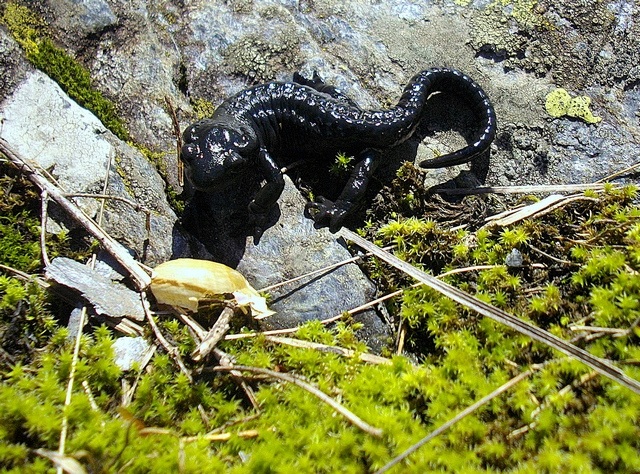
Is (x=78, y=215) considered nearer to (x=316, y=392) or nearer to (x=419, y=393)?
(x=316, y=392)

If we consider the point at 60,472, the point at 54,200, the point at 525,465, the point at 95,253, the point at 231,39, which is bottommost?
the point at 525,465

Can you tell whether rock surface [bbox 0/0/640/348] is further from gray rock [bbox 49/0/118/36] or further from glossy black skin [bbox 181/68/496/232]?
glossy black skin [bbox 181/68/496/232]

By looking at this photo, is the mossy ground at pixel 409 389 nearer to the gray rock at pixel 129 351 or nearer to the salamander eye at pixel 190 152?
the gray rock at pixel 129 351

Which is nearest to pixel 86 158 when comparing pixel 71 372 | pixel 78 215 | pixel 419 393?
pixel 78 215

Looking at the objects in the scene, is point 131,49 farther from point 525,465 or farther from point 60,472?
point 525,465

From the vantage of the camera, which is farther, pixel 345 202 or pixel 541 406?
pixel 345 202

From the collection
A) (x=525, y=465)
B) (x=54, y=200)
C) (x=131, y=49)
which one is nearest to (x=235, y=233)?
(x=54, y=200)

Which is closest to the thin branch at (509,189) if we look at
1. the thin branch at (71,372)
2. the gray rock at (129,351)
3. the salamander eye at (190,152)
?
the salamander eye at (190,152)
